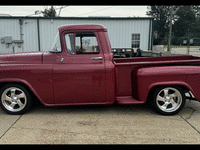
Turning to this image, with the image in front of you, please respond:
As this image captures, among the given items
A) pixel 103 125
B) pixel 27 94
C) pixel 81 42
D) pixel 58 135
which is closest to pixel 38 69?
pixel 27 94

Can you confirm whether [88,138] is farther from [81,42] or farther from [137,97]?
[81,42]

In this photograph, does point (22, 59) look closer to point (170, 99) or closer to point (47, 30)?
point (170, 99)

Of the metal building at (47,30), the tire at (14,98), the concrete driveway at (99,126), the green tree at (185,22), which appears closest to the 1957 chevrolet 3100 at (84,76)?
the tire at (14,98)

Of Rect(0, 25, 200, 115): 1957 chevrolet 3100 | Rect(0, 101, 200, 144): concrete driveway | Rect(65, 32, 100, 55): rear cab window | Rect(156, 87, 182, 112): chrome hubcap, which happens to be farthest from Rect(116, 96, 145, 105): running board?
Rect(65, 32, 100, 55): rear cab window

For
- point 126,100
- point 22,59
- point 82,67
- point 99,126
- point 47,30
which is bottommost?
point 99,126

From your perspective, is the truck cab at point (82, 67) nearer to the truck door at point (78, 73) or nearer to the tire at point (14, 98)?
the truck door at point (78, 73)

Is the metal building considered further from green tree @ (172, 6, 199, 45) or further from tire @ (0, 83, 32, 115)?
green tree @ (172, 6, 199, 45)

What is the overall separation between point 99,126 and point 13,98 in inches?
78.2

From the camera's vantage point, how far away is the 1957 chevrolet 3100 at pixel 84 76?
13.0 ft

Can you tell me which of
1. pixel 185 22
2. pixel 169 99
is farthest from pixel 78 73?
pixel 185 22

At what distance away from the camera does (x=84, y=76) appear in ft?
13.1

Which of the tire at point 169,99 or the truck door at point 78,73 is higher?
the truck door at point 78,73

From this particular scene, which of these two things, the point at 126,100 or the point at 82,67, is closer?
the point at 82,67

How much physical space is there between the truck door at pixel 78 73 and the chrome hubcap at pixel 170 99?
4.08 feet
